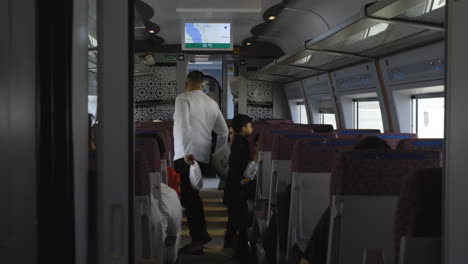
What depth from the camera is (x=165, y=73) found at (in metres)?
15.1

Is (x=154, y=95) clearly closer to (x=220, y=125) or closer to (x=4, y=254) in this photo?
(x=220, y=125)

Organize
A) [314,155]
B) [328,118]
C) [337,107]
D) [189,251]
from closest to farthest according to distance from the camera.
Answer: [314,155] → [189,251] → [337,107] → [328,118]

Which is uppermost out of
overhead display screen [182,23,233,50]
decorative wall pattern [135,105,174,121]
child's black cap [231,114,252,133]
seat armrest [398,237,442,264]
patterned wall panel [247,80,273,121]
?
overhead display screen [182,23,233,50]

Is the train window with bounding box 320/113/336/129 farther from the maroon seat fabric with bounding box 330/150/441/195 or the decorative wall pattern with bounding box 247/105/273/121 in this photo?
the maroon seat fabric with bounding box 330/150/441/195

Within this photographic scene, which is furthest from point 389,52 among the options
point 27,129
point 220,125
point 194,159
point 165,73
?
point 165,73

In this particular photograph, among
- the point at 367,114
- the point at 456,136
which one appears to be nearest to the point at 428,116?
the point at 367,114

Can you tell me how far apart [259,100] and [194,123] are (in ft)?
34.2

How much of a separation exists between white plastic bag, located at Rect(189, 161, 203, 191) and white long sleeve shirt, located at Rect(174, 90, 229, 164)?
25 centimetres

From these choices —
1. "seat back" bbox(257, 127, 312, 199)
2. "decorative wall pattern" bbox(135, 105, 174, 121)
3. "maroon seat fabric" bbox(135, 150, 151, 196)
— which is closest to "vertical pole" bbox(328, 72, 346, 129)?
"seat back" bbox(257, 127, 312, 199)

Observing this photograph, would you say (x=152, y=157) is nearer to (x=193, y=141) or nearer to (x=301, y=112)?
(x=193, y=141)

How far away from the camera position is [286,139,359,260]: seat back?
3.54 m

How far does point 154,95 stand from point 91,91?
532 inches

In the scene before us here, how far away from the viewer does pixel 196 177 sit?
18.0 feet

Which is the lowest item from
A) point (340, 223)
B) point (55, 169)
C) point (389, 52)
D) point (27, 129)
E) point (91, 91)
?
point (340, 223)
